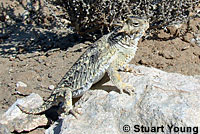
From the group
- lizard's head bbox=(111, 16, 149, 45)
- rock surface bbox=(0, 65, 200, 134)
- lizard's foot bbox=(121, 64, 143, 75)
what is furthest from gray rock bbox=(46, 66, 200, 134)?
lizard's head bbox=(111, 16, 149, 45)

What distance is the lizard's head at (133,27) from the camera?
3.42 m

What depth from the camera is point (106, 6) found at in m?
6.00

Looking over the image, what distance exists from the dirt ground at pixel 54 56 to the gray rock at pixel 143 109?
1.74 meters

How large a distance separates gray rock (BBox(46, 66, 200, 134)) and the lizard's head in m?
0.67

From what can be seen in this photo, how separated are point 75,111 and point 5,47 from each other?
14.6ft

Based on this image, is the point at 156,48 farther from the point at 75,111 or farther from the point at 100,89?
the point at 75,111

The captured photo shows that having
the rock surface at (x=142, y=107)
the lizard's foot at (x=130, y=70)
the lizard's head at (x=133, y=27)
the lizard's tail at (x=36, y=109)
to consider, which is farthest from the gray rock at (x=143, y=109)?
the lizard's head at (x=133, y=27)

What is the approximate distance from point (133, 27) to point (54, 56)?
3.30 meters

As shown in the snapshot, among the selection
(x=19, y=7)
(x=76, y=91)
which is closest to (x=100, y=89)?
(x=76, y=91)

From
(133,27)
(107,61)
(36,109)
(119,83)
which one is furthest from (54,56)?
(133,27)

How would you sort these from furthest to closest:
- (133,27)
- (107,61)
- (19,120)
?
1. (19,120)
2. (107,61)
3. (133,27)

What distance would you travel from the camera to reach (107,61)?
146 inches

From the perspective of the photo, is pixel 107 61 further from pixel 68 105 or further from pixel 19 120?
pixel 19 120

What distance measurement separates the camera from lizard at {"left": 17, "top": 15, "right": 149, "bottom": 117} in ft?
11.6
